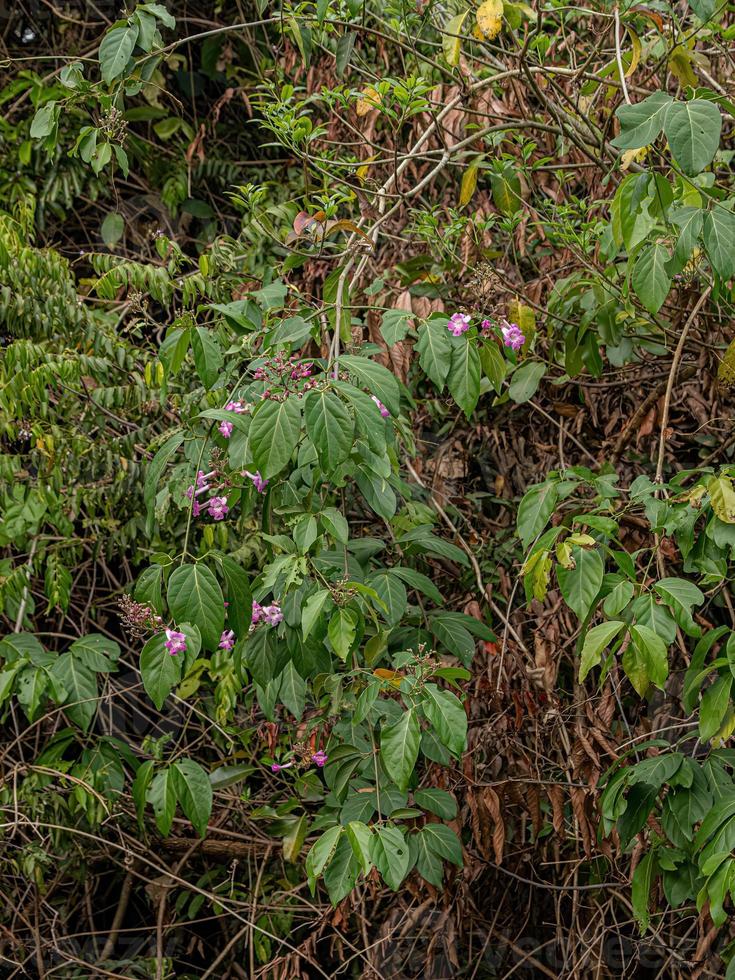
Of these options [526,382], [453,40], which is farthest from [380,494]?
[453,40]

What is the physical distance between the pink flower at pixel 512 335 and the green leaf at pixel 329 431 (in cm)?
86

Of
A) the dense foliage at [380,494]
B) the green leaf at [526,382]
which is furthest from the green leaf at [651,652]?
the green leaf at [526,382]

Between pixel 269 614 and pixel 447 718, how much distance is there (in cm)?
49

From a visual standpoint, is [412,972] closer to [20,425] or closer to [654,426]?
[654,426]

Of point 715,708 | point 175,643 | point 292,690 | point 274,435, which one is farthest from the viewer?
point 292,690

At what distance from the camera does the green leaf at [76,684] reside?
8.14 ft

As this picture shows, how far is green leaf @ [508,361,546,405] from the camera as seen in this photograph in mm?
2486

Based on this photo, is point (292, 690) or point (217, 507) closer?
point (217, 507)

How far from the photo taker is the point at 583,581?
Result: 1.65m

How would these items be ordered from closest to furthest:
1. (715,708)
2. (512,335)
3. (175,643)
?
(175,643), (715,708), (512,335)

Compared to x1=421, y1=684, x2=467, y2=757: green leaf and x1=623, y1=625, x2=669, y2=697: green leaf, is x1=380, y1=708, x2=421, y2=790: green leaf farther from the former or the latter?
x1=623, y1=625, x2=669, y2=697: green leaf

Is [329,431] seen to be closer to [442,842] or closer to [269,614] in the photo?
[269,614]

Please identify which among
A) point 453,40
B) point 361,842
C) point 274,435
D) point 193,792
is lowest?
point 193,792

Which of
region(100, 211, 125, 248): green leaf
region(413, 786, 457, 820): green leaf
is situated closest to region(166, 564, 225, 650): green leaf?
region(413, 786, 457, 820): green leaf
